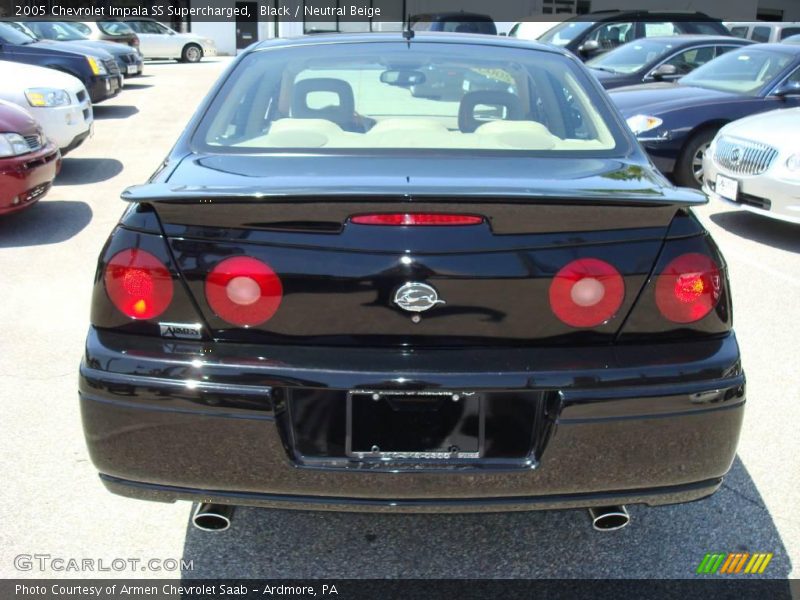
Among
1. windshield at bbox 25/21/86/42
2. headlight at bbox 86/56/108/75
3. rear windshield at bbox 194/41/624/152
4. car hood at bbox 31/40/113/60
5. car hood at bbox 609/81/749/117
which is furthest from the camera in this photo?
windshield at bbox 25/21/86/42

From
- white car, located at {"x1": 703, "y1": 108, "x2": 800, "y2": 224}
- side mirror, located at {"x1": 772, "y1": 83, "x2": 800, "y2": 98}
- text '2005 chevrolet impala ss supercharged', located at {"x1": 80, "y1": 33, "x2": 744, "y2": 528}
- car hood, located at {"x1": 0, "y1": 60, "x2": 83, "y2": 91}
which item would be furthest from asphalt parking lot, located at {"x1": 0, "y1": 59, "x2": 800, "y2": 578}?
car hood, located at {"x1": 0, "y1": 60, "x2": 83, "y2": 91}

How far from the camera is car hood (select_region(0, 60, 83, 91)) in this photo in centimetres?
874

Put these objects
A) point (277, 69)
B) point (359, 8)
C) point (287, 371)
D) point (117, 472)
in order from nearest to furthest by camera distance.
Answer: point (287, 371) → point (117, 472) → point (277, 69) → point (359, 8)

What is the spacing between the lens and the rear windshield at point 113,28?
21.5 m

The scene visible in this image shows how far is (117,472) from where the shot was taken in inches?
89.5

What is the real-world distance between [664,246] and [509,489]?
77cm

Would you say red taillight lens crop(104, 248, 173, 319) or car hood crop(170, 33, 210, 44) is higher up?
red taillight lens crop(104, 248, 173, 319)

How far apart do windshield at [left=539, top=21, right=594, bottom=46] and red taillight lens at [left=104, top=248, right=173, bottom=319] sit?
44.4ft

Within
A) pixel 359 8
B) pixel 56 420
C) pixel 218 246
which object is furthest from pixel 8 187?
pixel 359 8

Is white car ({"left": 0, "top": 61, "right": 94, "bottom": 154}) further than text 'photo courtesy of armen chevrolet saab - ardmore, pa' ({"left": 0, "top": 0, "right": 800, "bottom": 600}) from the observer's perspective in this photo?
Yes

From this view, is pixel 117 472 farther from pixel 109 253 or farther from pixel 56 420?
pixel 56 420
